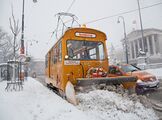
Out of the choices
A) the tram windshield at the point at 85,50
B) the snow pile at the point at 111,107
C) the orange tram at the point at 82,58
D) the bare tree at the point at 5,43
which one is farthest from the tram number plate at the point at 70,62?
the bare tree at the point at 5,43

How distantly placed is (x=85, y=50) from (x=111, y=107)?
3464 millimetres

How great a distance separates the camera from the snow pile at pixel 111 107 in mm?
6230

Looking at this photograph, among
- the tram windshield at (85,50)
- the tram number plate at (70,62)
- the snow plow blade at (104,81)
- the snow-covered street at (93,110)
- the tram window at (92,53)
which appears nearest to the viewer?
the snow-covered street at (93,110)

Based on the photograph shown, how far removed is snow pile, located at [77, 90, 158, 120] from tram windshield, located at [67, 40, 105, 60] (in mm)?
2076

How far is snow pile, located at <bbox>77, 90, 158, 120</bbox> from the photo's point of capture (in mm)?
6230

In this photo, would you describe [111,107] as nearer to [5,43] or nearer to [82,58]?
[82,58]

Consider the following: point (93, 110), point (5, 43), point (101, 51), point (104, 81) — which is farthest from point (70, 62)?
point (5, 43)

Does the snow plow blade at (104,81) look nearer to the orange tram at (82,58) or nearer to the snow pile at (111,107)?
the orange tram at (82,58)

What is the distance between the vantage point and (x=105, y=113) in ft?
21.0

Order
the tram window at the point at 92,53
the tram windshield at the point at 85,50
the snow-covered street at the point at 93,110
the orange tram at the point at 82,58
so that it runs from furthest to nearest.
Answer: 1. the tram window at the point at 92,53
2. the tram windshield at the point at 85,50
3. the orange tram at the point at 82,58
4. the snow-covered street at the point at 93,110

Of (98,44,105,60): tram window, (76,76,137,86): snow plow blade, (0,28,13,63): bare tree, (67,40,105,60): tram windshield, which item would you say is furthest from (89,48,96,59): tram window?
(0,28,13,63): bare tree

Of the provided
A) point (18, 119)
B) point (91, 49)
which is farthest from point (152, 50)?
point (18, 119)

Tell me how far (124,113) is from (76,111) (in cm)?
152

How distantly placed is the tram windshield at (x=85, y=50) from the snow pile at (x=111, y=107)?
208cm
